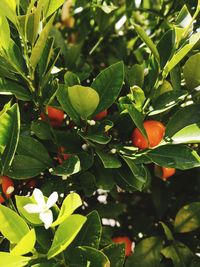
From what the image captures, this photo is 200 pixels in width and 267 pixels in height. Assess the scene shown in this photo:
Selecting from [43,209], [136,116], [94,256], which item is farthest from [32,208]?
[136,116]

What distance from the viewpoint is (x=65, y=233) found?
24.1 inches

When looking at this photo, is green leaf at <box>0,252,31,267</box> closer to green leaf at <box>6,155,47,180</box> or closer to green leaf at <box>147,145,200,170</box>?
green leaf at <box>6,155,47,180</box>

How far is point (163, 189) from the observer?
3.86 ft

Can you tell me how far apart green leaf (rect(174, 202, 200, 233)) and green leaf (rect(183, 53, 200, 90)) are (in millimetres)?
276

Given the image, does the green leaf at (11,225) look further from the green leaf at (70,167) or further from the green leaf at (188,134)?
the green leaf at (188,134)

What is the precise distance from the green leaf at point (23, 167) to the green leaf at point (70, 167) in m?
0.05

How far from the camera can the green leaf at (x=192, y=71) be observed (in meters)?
0.77

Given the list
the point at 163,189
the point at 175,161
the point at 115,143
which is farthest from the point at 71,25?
the point at 175,161

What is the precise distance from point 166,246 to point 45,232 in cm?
44

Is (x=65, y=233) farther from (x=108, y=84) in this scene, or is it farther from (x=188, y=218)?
(x=188, y=218)

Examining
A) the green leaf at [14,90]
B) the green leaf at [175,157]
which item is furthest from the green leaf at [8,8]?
the green leaf at [175,157]

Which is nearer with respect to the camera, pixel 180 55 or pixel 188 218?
pixel 180 55

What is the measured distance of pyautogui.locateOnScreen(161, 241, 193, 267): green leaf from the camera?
945mm

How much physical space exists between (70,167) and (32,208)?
141 mm
